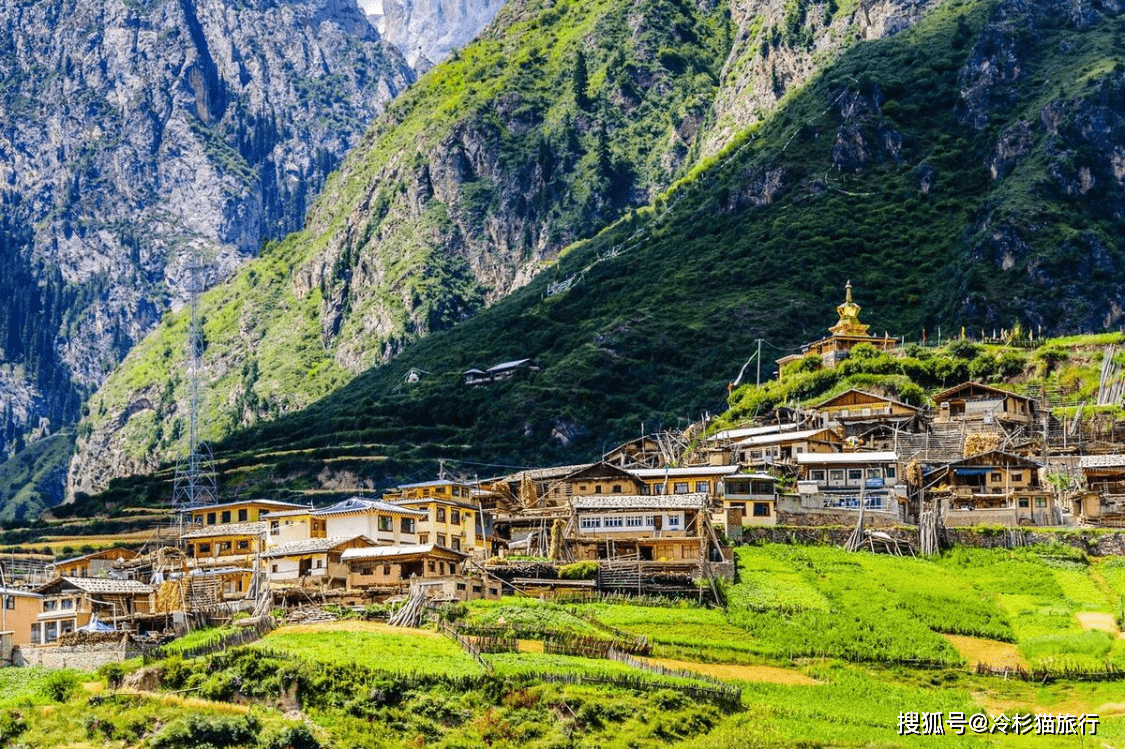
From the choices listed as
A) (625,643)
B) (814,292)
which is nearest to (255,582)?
(625,643)

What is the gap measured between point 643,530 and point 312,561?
18.4 m

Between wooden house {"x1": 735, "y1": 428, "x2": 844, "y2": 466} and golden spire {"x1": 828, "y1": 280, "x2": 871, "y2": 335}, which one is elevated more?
golden spire {"x1": 828, "y1": 280, "x2": 871, "y2": 335}

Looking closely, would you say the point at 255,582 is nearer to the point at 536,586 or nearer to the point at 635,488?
the point at 536,586

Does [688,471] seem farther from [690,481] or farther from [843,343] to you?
[843,343]

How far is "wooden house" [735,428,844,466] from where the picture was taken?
119625 millimetres

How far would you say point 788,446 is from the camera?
395 feet

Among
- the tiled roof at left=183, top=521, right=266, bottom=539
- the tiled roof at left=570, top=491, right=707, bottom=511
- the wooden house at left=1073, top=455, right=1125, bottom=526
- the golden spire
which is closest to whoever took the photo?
the tiled roof at left=570, top=491, right=707, bottom=511

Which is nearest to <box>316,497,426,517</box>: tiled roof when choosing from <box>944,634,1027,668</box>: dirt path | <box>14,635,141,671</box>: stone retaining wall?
<box>14,635,141,671</box>: stone retaining wall

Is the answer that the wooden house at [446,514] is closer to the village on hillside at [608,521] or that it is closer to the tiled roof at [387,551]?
the village on hillside at [608,521]

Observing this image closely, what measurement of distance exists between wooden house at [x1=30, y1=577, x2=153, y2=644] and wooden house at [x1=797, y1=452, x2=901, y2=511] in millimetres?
41160

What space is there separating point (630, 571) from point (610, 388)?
85.1 metres

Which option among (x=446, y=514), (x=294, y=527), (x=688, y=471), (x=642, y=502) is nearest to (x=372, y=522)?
(x=294, y=527)

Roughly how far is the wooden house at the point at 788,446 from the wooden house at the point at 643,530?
774 inches

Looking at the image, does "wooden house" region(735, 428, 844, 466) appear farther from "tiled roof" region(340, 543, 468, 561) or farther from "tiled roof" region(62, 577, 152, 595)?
"tiled roof" region(62, 577, 152, 595)
